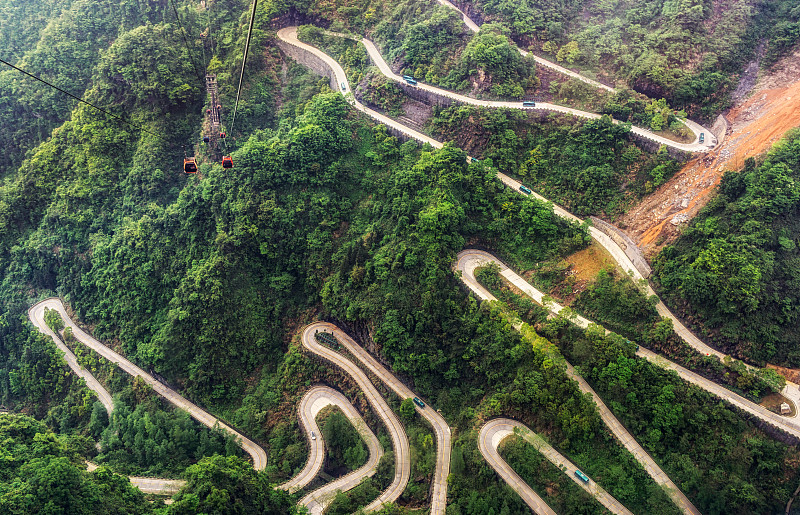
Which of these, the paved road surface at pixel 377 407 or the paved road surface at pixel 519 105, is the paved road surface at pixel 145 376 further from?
the paved road surface at pixel 519 105

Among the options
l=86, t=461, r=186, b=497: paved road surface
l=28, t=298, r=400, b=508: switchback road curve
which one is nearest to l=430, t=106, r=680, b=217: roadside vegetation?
l=28, t=298, r=400, b=508: switchback road curve

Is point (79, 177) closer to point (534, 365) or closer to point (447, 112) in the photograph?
point (447, 112)

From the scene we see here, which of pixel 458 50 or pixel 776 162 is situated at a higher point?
A: pixel 458 50

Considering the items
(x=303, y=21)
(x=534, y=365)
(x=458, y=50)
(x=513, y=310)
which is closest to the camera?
(x=534, y=365)

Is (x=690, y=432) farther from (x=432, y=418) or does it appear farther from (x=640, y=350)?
(x=432, y=418)

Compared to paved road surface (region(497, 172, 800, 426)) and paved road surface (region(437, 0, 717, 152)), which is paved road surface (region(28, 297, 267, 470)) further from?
paved road surface (region(437, 0, 717, 152))

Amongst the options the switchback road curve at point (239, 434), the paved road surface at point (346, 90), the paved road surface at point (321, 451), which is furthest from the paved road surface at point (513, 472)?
the paved road surface at point (346, 90)

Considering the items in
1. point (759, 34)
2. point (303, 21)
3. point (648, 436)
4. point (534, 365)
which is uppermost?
point (303, 21)

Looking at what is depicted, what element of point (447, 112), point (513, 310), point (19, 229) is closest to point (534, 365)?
point (513, 310)
